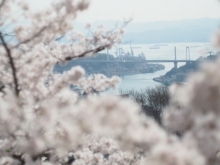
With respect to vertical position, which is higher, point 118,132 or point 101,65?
point 118,132

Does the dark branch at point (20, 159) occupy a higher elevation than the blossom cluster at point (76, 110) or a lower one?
lower

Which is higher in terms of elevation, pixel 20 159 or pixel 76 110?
pixel 76 110

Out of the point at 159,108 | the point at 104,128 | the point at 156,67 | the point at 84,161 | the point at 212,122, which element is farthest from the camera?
the point at 156,67

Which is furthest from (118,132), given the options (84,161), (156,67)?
(156,67)

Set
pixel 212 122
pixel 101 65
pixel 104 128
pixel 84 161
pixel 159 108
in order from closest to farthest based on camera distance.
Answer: pixel 212 122, pixel 104 128, pixel 84 161, pixel 159 108, pixel 101 65

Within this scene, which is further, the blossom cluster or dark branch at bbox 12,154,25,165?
dark branch at bbox 12,154,25,165

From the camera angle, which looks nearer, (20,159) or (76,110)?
(76,110)

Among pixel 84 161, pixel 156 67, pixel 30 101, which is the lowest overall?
pixel 156 67

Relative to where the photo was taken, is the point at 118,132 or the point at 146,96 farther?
the point at 146,96

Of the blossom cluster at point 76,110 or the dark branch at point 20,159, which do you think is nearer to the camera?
the blossom cluster at point 76,110

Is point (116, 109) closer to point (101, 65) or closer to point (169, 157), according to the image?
point (169, 157)

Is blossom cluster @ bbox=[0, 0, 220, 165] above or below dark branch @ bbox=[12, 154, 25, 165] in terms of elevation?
above
